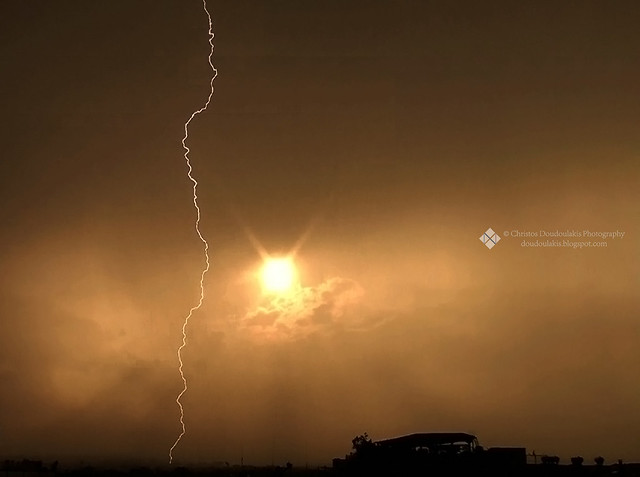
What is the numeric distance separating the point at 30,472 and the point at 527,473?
18883 mm

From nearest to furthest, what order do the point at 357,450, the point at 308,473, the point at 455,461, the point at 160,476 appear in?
the point at 455,461 → the point at 357,450 → the point at 308,473 → the point at 160,476

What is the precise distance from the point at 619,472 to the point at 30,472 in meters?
21.0

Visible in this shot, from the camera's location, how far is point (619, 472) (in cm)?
2091

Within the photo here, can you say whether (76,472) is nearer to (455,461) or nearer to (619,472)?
(455,461)

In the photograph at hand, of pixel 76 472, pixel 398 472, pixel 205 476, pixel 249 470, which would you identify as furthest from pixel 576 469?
pixel 76 472

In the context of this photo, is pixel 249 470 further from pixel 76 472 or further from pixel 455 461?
pixel 455 461

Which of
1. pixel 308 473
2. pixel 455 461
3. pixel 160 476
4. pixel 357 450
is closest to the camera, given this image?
pixel 455 461

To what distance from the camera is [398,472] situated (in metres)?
20.1

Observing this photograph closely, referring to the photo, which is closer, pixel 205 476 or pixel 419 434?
pixel 419 434

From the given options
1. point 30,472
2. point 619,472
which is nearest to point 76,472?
point 30,472

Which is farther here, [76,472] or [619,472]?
[76,472]

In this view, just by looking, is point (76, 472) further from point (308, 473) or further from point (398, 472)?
point (398, 472)

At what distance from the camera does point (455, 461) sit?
64.5ft

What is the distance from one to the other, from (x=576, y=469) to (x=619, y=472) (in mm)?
1209
